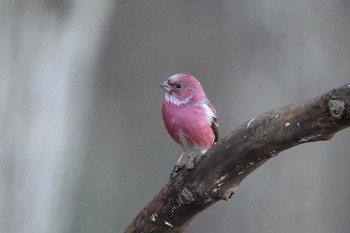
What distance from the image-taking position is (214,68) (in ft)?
20.9

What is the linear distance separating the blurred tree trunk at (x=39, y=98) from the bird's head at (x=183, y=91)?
1.29 meters

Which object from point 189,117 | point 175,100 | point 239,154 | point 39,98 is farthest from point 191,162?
point 39,98

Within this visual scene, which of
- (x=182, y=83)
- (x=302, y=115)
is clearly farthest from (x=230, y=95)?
(x=302, y=115)

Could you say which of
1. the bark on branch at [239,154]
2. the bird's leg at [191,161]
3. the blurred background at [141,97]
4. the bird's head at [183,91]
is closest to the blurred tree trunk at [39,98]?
the blurred background at [141,97]

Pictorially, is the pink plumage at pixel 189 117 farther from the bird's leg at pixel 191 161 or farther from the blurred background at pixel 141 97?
the blurred background at pixel 141 97

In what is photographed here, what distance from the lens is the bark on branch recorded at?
2881mm

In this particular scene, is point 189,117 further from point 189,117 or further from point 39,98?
point 39,98

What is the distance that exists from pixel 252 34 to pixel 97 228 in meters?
2.14

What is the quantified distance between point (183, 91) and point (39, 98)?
137 centimetres

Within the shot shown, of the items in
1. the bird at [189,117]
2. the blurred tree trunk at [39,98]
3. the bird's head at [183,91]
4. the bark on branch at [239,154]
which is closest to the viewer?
the bark on branch at [239,154]

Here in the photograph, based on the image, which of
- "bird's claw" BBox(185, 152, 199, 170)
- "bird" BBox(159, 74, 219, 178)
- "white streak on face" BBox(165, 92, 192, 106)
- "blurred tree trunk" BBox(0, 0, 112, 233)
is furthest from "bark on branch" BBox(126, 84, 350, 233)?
"blurred tree trunk" BBox(0, 0, 112, 233)

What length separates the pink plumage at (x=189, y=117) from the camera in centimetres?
426

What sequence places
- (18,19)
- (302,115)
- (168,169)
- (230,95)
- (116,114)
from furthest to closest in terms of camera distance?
(116,114) < (168,169) < (230,95) < (18,19) < (302,115)

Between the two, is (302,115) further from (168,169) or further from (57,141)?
(168,169)
